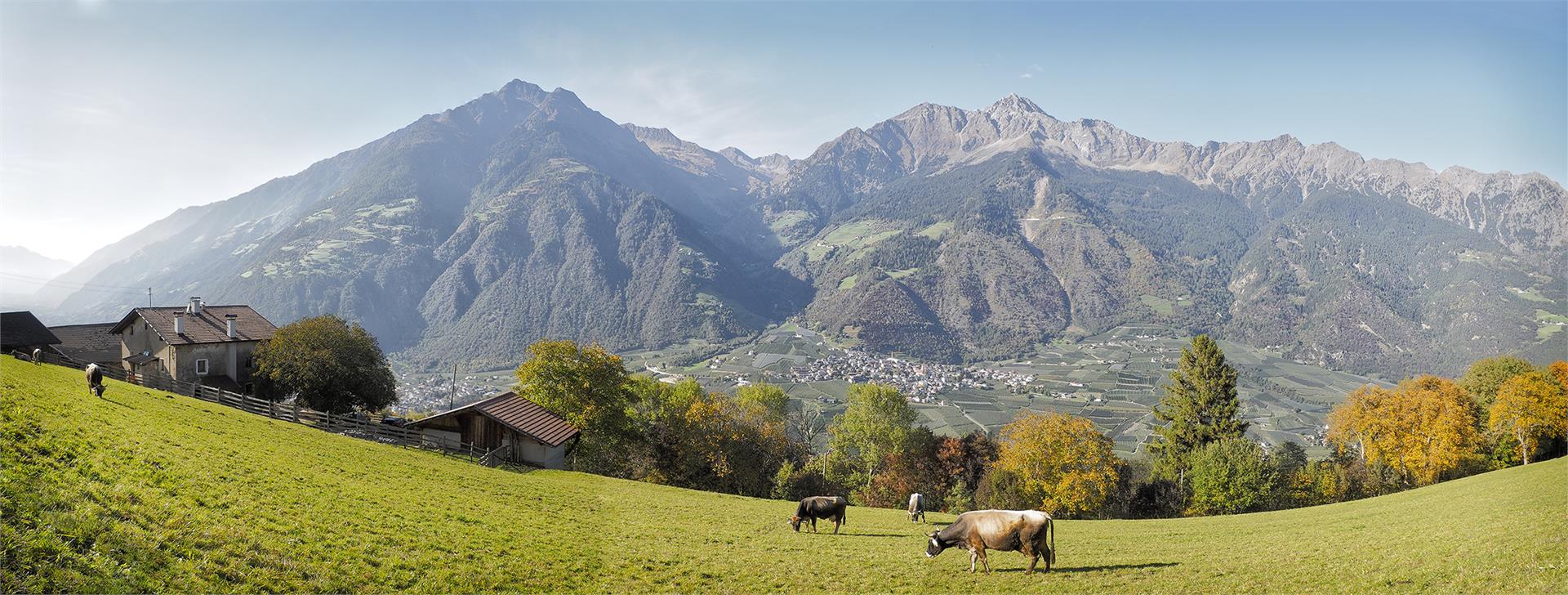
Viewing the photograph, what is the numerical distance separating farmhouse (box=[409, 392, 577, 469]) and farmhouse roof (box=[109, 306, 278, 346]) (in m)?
29.4

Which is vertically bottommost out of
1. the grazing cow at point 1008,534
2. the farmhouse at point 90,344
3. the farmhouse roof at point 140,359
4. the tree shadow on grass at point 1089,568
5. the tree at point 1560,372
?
the tree shadow on grass at point 1089,568

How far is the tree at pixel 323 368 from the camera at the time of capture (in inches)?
1912

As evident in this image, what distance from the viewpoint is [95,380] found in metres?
26.0

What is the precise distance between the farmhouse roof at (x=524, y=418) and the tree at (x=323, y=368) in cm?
1417

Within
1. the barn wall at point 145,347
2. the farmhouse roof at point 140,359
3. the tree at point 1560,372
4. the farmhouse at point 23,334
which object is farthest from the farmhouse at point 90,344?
the tree at point 1560,372

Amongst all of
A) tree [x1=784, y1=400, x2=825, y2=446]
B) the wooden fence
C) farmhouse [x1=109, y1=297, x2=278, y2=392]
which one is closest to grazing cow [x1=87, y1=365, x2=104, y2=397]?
the wooden fence

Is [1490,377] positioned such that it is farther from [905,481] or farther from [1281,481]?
[905,481]

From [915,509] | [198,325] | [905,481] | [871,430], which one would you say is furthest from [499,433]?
[871,430]

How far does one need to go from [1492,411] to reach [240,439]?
84580 mm

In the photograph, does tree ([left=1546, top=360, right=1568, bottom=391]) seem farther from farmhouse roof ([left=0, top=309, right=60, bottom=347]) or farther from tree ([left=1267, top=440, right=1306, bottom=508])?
farmhouse roof ([left=0, top=309, right=60, bottom=347])

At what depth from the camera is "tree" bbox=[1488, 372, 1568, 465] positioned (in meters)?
47.0

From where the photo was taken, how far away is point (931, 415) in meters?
160

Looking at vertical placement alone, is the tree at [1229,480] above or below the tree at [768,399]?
below

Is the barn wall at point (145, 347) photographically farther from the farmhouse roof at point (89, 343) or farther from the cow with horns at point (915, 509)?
the cow with horns at point (915, 509)
